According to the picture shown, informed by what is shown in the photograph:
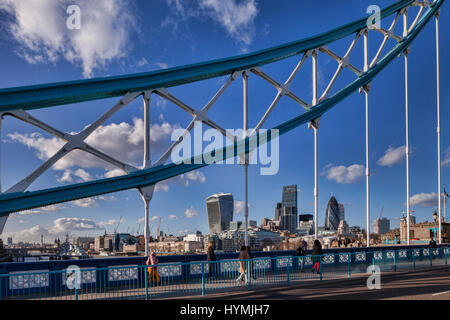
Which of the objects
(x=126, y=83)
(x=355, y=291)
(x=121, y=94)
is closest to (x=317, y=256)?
(x=355, y=291)

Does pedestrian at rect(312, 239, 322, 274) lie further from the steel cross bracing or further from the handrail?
the handrail

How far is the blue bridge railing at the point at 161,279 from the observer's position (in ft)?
41.5

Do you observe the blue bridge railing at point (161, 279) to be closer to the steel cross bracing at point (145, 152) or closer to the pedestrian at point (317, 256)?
the pedestrian at point (317, 256)

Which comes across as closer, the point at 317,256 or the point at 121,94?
the point at 121,94

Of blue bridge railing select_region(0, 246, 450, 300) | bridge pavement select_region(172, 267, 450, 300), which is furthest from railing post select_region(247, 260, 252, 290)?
bridge pavement select_region(172, 267, 450, 300)

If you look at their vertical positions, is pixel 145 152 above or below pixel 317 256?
above

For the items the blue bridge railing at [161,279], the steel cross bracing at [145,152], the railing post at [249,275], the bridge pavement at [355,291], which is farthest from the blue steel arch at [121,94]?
the bridge pavement at [355,291]

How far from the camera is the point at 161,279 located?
1459 cm

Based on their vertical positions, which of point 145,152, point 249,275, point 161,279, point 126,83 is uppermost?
point 126,83

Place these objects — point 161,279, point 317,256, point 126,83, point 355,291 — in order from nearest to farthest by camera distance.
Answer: point 161,279 < point 355,291 < point 126,83 < point 317,256

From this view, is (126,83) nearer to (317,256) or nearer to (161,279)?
(161,279)

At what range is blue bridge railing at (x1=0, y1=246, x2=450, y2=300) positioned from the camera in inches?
498

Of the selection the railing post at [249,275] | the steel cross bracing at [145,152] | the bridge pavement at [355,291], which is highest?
the steel cross bracing at [145,152]
